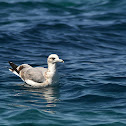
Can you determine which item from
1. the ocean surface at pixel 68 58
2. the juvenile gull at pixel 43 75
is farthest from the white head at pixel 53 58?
the ocean surface at pixel 68 58

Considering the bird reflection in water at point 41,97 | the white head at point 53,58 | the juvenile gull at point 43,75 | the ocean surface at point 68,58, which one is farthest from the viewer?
the juvenile gull at point 43,75

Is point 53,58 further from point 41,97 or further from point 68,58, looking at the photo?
point 68,58

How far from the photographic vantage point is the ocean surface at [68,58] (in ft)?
30.5

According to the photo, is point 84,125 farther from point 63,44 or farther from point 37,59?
point 63,44

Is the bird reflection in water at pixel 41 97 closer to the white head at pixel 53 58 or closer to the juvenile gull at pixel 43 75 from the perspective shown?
the juvenile gull at pixel 43 75

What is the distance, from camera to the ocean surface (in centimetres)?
930

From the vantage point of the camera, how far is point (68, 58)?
15.7m

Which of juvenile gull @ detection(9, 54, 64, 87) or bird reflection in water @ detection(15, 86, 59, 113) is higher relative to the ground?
juvenile gull @ detection(9, 54, 64, 87)

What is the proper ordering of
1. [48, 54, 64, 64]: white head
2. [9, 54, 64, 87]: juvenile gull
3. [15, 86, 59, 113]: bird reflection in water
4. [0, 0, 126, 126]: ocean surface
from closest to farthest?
[0, 0, 126, 126]: ocean surface < [15, 86, 59, 113]: bird reflection in water < [48, 54, 64, 64]: white head < [9, 54, 64, 87]: juvenile gull

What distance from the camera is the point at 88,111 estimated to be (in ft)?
31.2

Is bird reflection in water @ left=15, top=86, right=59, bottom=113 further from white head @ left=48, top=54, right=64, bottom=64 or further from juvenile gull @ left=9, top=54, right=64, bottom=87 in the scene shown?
white head @ left=48, top=54, right=64, bottom=64

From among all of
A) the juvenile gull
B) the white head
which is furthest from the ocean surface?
the white head

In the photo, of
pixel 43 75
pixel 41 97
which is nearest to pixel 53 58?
pixel 43 75

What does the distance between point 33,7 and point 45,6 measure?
837mm
